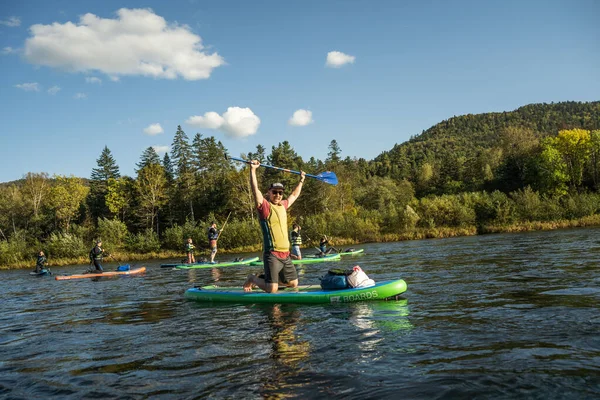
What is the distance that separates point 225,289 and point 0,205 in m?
64.7

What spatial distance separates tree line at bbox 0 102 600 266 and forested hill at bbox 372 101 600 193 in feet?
1.83

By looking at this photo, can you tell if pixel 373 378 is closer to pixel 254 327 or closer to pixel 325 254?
pixel 254 327

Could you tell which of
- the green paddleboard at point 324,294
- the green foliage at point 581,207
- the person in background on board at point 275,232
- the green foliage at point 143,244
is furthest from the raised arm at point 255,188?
the green foliage at point 143,244

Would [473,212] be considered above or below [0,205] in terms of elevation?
below

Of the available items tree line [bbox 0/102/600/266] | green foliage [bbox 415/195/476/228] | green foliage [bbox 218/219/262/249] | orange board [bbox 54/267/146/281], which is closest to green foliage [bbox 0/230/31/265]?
tree line [bbox 0/102/600/266]

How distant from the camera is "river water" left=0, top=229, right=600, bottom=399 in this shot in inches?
144

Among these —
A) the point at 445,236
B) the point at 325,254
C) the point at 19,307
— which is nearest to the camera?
the point at 19,307

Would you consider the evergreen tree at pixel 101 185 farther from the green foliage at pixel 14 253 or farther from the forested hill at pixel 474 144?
the forested hill at pixel 474 144

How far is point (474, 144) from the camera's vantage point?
5748 inches

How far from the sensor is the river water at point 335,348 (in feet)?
12.0

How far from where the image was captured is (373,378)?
150 inches

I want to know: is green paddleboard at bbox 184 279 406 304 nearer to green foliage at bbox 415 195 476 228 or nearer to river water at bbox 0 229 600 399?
river water at bbox 0 229 600 399

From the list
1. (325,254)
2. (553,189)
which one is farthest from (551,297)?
(553,189)

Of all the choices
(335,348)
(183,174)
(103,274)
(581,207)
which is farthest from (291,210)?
(335,348)
